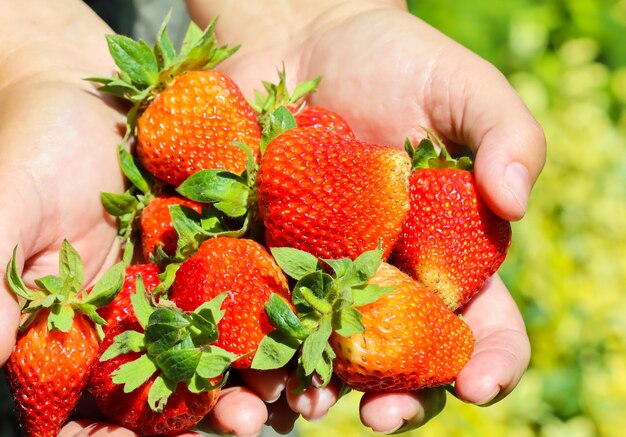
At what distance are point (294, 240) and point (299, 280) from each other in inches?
5.3

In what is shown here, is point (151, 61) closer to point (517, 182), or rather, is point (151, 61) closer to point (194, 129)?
point (194, 129)

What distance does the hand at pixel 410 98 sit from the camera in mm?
1476

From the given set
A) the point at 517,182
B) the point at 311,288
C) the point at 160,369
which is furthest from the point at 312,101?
the point at 160,369

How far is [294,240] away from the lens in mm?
1488

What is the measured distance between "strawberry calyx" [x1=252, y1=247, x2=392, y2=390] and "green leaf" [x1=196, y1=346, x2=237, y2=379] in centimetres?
4

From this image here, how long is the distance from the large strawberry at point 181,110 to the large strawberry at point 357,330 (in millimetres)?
346

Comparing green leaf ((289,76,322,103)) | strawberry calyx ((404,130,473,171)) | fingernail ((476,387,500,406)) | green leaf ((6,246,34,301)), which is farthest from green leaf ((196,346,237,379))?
green leaf ((289,76,322,103))

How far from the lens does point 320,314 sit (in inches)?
53.3

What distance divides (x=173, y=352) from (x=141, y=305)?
12 centimetres

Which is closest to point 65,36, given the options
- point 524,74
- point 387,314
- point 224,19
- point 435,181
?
point 224,19

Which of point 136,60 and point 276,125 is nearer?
point 276,125

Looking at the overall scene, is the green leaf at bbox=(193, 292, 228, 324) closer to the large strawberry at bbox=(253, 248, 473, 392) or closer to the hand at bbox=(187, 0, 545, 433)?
the large strawberry at bbox=(253, 248, 473, 392)

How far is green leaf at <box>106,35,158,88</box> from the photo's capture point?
168cm

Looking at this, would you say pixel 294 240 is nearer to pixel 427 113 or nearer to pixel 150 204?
pixel 150 204
